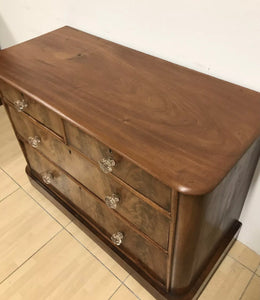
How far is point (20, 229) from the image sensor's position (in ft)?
4.63

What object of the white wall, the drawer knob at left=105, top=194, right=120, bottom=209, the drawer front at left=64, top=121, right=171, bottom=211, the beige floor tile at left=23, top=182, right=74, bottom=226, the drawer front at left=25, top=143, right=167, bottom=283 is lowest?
the beige floor tile at left=23, top=182, right=74, bottom=226

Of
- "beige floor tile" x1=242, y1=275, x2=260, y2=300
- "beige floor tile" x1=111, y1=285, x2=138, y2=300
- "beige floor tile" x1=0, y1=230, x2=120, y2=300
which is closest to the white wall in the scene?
"beige floor tile" x1=242, y1=275, x2=260, y2=300

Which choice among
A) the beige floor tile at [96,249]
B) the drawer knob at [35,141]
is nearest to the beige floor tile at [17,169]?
the beige floor tile at [96,249]

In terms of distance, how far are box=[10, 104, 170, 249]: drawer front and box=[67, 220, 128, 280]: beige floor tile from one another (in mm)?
378

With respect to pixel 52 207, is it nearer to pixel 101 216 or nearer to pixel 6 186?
pixel 6 186

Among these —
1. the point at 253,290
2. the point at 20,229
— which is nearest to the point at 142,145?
the point at 253,290

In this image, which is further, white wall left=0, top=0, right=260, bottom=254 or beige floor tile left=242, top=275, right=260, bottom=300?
beige floor tile left=242, top=275, right=260, bottom=300

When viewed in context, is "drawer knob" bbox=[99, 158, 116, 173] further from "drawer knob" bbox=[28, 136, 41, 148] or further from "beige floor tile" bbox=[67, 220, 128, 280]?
"beige floor tile" bbox=[67, 220, 128, 280]

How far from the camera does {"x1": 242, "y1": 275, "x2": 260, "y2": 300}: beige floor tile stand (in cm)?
116

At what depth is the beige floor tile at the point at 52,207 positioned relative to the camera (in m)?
1.42

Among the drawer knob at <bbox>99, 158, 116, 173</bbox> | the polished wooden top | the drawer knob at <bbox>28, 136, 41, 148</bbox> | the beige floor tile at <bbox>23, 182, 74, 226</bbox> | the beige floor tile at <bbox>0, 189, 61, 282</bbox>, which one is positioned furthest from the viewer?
the beige floor tile at <bbox>23, 182, 74, 226</bbox>

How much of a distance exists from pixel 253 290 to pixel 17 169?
1.29 meters

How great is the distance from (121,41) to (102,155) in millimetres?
530

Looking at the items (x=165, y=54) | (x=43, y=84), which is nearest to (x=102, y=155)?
(x=43, y=84)
